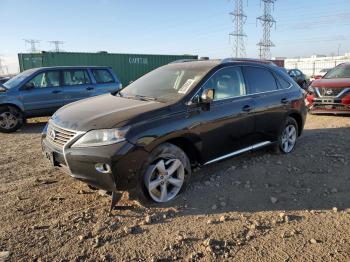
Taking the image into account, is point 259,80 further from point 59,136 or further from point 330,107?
point 330,107

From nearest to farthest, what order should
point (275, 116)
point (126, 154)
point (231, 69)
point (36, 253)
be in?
point (36, 253) < point (126, 154) < point (231, 69) < point (275, 116)

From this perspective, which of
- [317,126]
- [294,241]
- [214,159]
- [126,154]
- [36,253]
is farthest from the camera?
[317,126]

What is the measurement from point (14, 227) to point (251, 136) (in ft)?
11.3

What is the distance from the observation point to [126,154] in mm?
3578

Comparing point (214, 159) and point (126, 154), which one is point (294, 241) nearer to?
point (214, 159)

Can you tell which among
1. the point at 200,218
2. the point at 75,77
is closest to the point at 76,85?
the point at 75,77

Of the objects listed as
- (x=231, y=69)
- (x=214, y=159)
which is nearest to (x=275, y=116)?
(x=231, y=69)

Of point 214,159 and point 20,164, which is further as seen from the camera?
point 20,164

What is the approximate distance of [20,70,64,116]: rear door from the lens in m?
9.31

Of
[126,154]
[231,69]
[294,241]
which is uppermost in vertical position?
[231,69]

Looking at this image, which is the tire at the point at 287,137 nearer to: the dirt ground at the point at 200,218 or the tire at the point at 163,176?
the dirt ground at the point at 200,218

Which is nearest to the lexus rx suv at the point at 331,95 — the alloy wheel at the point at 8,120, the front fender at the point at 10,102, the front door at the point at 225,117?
the front door at the point at 225,117

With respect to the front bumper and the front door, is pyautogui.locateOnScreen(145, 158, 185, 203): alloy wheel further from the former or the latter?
the front door

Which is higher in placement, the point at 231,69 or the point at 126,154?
the point at 231,69
